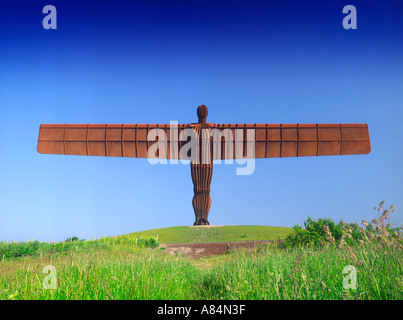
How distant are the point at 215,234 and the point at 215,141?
17.3 ft

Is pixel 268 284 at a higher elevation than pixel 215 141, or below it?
below

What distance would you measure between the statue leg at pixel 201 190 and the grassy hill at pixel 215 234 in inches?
83.4

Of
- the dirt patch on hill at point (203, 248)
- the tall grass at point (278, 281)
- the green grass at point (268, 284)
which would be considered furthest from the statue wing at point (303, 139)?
the green grass at point (268, 284)

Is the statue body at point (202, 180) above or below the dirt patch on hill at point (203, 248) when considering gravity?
above

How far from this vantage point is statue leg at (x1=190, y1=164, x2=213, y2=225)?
44.3ft

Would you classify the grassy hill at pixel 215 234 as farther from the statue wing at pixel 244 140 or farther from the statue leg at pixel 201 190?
the statue wing at pixel 244 140

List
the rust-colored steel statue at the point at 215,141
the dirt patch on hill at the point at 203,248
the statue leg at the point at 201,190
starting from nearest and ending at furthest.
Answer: the statue leg at the point at 201,190 → the rust-colored steel statue at the point at 215,141 → the dirt patch on hill at the point at 203,248

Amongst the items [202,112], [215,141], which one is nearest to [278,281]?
[215,141]

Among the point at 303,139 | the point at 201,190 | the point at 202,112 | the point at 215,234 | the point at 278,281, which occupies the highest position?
the point at 202,112

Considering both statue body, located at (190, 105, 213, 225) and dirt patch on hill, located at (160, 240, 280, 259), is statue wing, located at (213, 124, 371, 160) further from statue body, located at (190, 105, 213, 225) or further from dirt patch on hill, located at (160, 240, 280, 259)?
dirt patch on hill, located at (160, 240, 280, 259)

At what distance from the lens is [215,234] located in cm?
1677

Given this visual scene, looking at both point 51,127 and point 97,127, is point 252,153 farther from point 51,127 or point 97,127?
point 51,127

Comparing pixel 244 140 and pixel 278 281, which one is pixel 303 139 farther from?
pixel 278 281

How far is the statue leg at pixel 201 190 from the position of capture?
13508 millimetres
